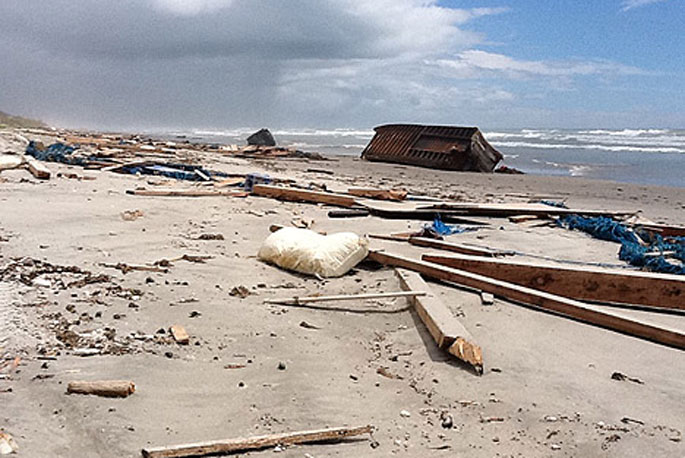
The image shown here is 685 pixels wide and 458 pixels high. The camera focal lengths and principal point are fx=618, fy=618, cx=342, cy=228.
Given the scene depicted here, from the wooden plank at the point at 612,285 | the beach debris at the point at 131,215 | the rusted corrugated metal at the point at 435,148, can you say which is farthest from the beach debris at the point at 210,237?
the rusted corrugated metal at the point at 435,148

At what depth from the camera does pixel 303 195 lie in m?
10.4

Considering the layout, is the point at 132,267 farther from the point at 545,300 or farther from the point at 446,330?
the point at 545,300

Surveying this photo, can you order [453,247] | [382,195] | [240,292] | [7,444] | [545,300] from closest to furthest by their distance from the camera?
[7,444] < [545,300] < [240,292] < [453,247] < [382,195]

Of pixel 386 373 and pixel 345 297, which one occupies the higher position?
pixel 345 297

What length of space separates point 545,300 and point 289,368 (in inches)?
89.2

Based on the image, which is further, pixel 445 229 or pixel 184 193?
→ pixel 184 193

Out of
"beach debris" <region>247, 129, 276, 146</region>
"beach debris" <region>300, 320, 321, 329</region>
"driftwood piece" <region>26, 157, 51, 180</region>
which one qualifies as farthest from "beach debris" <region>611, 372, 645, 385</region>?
"beach debris" <region>247, 129, 276, 146</region>

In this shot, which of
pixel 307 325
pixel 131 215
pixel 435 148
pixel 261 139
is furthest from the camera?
pixel 261 139

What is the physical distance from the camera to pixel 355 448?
109 inches

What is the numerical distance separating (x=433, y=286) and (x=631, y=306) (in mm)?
1691

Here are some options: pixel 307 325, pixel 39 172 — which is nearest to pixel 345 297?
pixel 307 325

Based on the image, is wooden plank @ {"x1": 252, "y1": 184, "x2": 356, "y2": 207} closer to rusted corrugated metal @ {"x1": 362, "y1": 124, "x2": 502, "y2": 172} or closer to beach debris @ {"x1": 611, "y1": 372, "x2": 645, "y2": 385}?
beach debris @ {"x1": 611, "y1": 372, "x2": 645, "y2": 385}

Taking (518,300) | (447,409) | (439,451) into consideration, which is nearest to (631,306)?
A: (518,300)

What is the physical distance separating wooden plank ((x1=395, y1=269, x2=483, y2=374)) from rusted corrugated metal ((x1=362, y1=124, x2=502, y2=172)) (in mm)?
16205
